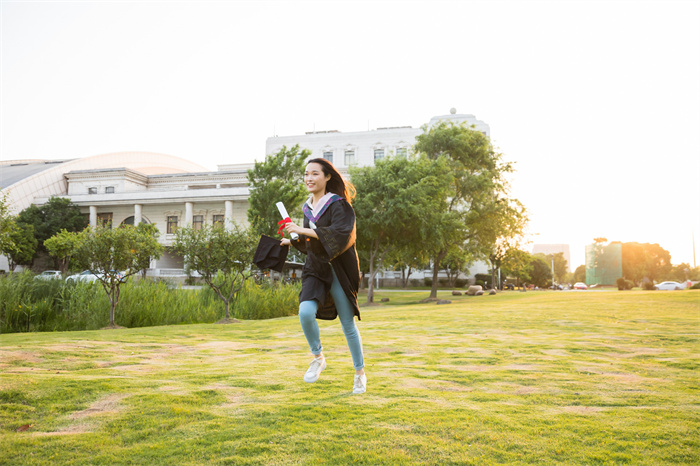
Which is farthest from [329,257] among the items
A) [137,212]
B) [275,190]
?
[137,212]

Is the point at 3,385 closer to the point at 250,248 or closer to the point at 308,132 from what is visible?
the point at 250,248

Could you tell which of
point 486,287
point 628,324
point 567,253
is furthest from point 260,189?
point 567,253

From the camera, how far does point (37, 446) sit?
3039 millimetres

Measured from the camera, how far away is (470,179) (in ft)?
101

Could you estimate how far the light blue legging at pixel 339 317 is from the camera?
13.1ft

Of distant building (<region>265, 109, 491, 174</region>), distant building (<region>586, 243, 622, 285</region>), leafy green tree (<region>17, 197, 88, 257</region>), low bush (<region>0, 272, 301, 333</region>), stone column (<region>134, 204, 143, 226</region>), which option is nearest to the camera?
low bush (<region>0, 272, 301, 333</region>)

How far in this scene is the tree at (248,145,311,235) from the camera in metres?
27.8

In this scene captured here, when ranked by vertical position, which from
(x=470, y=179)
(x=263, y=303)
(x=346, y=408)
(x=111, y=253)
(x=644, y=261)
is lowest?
(x=263, y=303)

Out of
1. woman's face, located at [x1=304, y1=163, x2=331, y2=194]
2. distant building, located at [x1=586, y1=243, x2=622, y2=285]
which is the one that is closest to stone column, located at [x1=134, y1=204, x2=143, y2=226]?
woman's face, located at [x1=304, y1=163, x2=331, y2=194]

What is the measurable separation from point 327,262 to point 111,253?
11.6m

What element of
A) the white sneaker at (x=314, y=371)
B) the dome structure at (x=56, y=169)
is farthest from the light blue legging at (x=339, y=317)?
the dome structure at (x=56, y=169)

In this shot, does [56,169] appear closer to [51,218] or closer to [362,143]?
[51,218]

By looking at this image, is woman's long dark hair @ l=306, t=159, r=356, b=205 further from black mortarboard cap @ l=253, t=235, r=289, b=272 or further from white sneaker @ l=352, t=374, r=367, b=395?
white sneaker @ l=352, t=374, r=367, b=395

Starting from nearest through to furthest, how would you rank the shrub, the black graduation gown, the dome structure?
the black graduation gown < the shrub < the dome structure
